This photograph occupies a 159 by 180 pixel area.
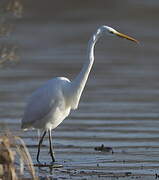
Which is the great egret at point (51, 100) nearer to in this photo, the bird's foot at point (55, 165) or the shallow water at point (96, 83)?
the shallow water at point (96, 83)

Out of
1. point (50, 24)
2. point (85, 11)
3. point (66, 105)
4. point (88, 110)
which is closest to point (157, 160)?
point (66, 105)

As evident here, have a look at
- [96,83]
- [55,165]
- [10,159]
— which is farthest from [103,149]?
[96,83]

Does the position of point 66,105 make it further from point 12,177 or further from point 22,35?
point 22,35

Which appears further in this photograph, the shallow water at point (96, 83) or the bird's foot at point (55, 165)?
the shallow water at point (96, 83)

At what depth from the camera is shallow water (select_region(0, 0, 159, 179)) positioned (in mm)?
10961

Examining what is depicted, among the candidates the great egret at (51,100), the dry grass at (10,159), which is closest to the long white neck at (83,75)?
the great egret at (51,100)

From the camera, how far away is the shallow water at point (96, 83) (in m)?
11.0

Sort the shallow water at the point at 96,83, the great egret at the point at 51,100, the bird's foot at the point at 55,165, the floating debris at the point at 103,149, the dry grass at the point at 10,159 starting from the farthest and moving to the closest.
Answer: the great egret at the point at 51,100 < the floating debris at the point at 103,149 < the shallow water at the point at 96,83 < the bird's foot at the point at 55,165 < the dry grass at the point at 10,159

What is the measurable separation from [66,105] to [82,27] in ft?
59.8

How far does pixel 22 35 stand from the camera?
28422mm

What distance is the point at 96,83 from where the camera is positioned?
1903 cm

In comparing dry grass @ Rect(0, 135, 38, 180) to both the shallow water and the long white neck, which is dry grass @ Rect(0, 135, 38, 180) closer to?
the shallow water

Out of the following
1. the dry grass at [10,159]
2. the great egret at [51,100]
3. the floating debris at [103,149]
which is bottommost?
the dry grass at [10,159]

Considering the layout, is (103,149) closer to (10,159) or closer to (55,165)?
(55,165)
